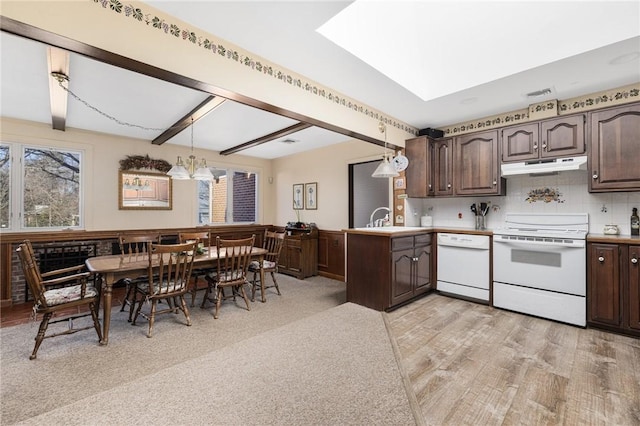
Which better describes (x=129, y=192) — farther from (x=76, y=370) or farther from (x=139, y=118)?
(x=76, y=370)

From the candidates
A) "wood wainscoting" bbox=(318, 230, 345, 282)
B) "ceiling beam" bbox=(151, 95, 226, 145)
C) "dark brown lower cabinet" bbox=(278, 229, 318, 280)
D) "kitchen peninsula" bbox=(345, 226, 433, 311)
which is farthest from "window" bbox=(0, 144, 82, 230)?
"kitchen peninsula" bbox=(345, 226, 433, 311)

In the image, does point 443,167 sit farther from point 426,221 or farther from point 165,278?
point 165,278

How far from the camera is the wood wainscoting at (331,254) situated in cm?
504

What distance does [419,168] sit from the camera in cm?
413

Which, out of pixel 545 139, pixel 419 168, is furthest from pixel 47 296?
pixel 545 139

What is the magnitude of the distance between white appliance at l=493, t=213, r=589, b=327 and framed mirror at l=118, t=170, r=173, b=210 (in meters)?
5.31

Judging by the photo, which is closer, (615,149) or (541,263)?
(615,149)

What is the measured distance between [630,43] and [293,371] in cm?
362

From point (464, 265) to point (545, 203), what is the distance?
48.4 inches

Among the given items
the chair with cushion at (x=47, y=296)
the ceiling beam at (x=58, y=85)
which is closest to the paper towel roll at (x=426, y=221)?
the chair with cushion at (x=47, y=296)

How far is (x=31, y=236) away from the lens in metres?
3.87

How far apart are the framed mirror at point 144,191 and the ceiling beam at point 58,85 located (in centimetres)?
109

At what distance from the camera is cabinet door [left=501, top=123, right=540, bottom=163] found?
3.28 m

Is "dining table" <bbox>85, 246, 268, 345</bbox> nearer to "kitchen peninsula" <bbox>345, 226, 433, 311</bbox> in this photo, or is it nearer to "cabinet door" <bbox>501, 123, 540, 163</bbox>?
"kitchen peninsula" <bbox>345, 226, 433, 311</bbox>
